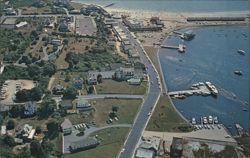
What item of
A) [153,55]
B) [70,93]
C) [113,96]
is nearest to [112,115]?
[113,96]

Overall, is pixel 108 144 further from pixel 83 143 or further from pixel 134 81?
pixel 134 81

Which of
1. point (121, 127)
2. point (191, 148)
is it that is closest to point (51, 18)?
point (121, 127)

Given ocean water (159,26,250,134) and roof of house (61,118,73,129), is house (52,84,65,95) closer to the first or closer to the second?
roof of house (61,118,73,129)

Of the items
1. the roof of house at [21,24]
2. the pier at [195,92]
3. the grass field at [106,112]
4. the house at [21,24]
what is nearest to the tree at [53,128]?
the grass field at [106,112]

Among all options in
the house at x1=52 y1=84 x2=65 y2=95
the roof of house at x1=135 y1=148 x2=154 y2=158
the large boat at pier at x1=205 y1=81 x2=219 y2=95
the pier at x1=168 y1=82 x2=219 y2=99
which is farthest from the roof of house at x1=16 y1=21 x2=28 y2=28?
the roof of house at x1=135 y1=148 x2=154 y2=158

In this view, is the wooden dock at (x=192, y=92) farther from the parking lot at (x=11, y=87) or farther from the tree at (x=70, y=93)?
the parking lot at (x=11, y=87)

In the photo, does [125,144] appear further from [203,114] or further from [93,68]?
[93,68]
